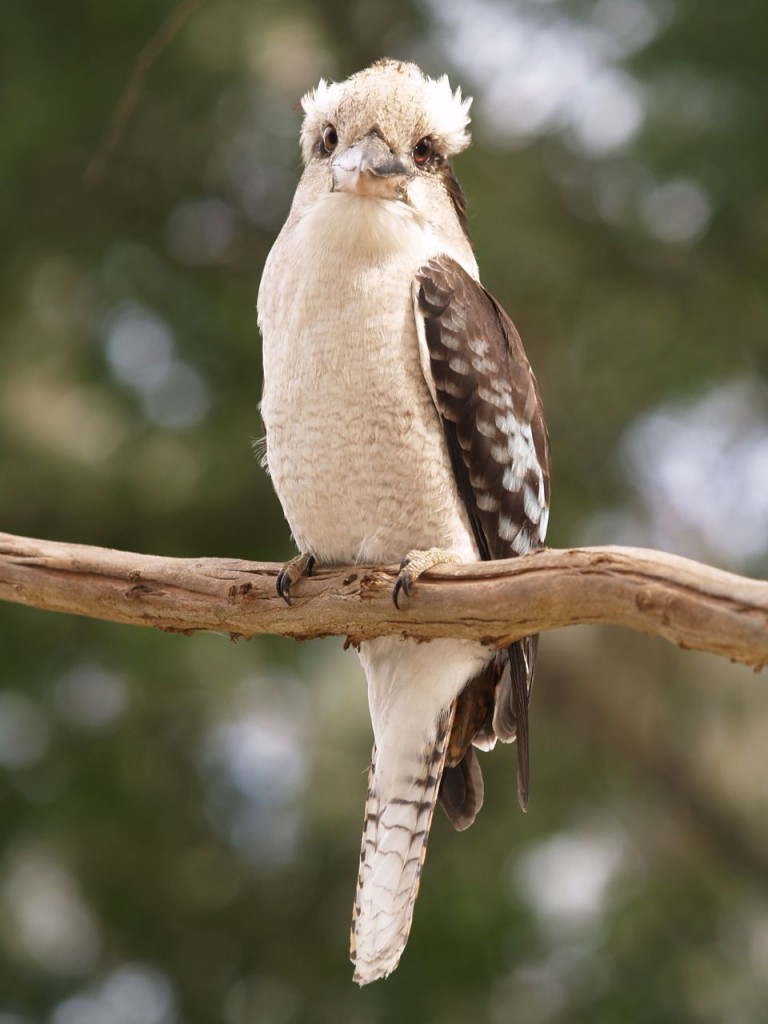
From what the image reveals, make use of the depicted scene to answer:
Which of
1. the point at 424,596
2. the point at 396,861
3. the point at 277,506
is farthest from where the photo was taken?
the point at 277,506

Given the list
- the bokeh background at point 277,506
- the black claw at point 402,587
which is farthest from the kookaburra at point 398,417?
the bokeh background at point 277,506

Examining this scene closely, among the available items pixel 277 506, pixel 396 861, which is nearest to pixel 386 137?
pixel 396 861

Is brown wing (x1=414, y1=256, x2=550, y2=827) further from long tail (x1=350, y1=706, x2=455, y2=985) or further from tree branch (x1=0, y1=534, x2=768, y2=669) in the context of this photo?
tree branch (x1=0, y1=534, x2=768, y2=669)

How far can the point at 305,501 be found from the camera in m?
2.80

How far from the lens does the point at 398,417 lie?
270cm

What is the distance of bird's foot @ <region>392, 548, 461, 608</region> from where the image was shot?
251cm

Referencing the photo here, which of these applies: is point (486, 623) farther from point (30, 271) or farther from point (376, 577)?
point (30, 271)

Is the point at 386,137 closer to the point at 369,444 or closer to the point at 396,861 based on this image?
the point at 369,444

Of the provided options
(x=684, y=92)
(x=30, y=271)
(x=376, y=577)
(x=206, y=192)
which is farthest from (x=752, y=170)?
(x=376, y=577)

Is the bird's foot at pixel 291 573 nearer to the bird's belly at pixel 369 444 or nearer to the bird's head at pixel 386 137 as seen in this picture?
the bird's belly at pixel 369 444

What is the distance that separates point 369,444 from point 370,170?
53 centimetres

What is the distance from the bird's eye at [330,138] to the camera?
2.84m

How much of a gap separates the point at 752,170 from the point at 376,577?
351 centimetres

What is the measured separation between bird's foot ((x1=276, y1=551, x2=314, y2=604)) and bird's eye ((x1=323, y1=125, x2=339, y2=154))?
0.85 metres
